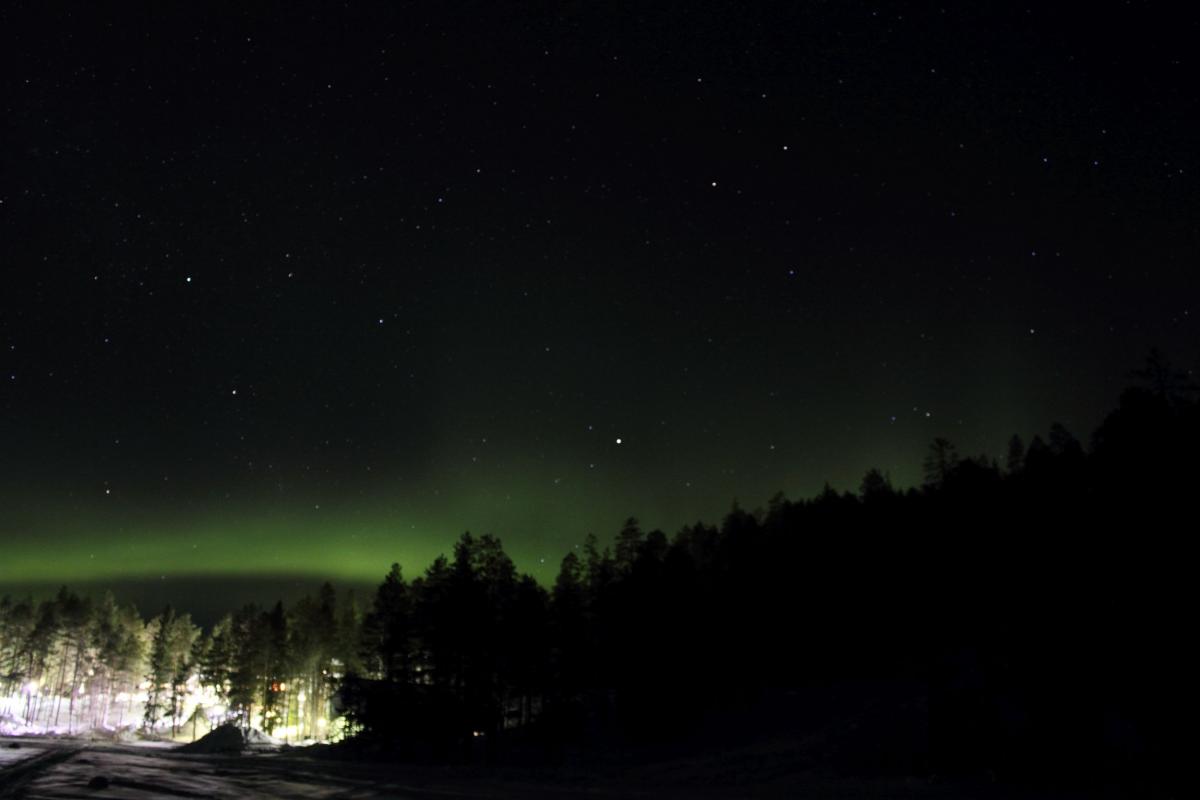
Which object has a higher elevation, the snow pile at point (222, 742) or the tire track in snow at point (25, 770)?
the tire track in snow at point (25, 770)

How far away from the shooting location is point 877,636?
54281 mm

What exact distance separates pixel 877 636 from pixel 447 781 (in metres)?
33.8

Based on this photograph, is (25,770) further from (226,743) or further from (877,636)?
(877,636)

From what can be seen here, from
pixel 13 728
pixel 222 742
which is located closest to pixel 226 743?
pixel 222 742

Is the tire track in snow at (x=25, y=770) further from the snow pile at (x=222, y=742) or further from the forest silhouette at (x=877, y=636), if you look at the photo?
the forest silhouette at (x=877, y=636)

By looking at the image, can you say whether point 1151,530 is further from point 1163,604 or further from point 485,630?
point 485,630

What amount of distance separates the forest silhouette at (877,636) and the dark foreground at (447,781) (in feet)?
8.43

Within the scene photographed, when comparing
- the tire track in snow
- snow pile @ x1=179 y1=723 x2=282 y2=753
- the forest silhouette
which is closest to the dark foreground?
the tire track in snow

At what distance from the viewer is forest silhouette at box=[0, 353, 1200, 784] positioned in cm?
2464

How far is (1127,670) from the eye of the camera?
24.4m

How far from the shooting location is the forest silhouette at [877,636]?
24.6 meters

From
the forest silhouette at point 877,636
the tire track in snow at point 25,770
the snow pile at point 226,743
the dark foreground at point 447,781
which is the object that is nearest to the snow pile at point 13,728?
the forest silhouette at point 877,636

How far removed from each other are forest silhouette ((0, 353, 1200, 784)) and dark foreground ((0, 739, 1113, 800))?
8.43 ft

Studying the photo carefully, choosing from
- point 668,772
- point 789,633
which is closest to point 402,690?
point 668,772
